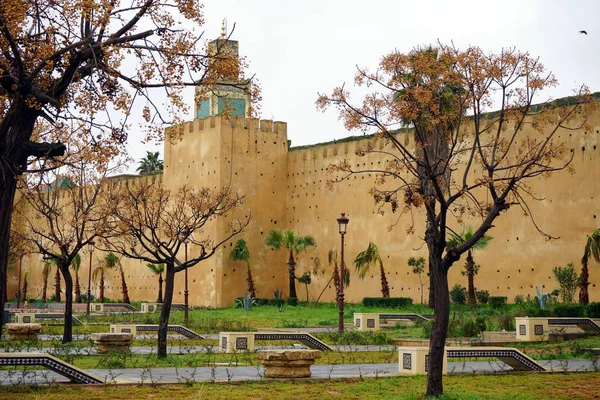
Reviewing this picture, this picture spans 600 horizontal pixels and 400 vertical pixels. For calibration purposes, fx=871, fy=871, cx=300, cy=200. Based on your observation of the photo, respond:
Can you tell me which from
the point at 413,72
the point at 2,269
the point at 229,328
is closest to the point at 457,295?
the point at 229,328

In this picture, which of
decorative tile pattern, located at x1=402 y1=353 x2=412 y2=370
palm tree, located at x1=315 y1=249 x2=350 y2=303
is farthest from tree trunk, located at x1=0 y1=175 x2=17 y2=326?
palm tree, located at x1=315 y1=249 x2=350 y2=303

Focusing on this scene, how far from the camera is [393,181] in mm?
33875

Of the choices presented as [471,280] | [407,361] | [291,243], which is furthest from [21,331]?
[291,243]

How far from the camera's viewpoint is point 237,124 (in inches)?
1533

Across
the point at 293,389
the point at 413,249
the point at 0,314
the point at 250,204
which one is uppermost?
the point at 250,204

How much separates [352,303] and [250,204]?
660cm

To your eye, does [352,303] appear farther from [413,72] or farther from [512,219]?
[413,72]

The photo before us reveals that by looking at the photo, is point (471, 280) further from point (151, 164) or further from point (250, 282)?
point (151, 164)

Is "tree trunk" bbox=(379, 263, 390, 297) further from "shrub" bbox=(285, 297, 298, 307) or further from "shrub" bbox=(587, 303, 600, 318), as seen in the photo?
"shrub" bbox=(587, 303, 600, 318)

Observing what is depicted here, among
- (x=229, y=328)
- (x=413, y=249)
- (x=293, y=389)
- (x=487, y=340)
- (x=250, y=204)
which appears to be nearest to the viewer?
(x=293, y=389)

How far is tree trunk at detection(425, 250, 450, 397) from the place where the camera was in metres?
9.69

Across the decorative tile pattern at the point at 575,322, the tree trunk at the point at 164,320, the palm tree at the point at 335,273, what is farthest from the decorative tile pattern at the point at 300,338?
the palm tree at the point at 335,273

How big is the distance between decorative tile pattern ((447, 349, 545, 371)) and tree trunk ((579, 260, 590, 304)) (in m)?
13.6

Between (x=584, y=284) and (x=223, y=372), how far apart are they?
16.1m
